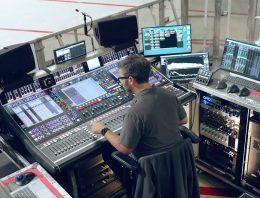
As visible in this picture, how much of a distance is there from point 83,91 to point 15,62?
589 mm

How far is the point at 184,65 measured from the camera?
12.3 ft

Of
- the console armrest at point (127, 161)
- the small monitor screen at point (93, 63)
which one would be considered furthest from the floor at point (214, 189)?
the small monitor screen at point (93, 63)

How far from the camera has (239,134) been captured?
10.8 ft

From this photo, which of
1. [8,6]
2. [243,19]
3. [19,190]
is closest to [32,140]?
[19,190]

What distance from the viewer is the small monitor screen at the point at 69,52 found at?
323cm

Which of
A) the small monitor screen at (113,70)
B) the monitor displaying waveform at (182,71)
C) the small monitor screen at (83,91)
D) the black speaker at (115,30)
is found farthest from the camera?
the monitor displaying waveform at (182,71)

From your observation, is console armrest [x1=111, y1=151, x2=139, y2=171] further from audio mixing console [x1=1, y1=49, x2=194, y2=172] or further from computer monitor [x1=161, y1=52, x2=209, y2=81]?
computer monitor [x1=161, y1=52, x2=209, y2=81]

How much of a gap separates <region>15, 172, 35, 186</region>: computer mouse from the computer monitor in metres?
1.73

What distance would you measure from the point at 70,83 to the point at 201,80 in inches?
44.5

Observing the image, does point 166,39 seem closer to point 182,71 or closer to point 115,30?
point 182,71

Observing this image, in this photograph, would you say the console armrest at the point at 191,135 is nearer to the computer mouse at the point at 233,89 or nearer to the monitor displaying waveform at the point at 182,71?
the computer mouse at the point at 233,89

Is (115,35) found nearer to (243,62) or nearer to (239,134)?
(243,62)

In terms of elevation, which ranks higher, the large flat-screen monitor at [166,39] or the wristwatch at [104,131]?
the large flat-screen monitor at [166,39]

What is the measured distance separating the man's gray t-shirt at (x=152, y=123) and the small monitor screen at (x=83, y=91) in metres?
0.80
